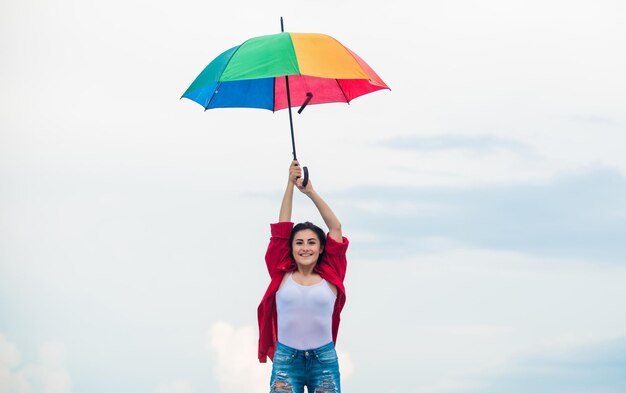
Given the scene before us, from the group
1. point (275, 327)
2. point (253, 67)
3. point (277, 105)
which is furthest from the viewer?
point (277, 105)

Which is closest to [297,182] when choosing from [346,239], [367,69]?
[346,239]

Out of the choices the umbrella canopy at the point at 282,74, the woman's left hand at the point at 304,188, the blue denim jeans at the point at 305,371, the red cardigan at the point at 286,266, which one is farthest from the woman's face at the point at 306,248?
the umbrella canopy at the point at 282,74

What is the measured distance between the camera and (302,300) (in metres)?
9.34

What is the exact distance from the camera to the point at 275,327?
984 cm

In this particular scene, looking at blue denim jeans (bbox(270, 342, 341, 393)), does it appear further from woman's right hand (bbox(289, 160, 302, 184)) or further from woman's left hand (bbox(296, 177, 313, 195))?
woman's right hand (bbox(289, 160, 302, 184))

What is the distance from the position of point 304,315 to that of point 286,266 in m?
0.56

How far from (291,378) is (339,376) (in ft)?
1.55

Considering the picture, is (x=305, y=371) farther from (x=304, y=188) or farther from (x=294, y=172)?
(x=294, y=172)

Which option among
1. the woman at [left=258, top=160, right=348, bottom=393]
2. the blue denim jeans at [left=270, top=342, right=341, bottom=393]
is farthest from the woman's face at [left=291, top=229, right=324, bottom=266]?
the blue denim jeans at [left=270, top=342, right=341, bottom=393]

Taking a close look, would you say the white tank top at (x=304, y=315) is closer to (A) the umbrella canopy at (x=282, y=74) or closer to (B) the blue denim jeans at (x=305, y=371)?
(B) the blue denim jeans at (x=305, y=371)

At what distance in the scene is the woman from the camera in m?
9.27

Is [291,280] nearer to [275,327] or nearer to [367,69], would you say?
[275,327]

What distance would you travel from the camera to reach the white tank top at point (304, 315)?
928 centimetres

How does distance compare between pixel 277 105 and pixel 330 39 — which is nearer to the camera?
pixel 330 39
